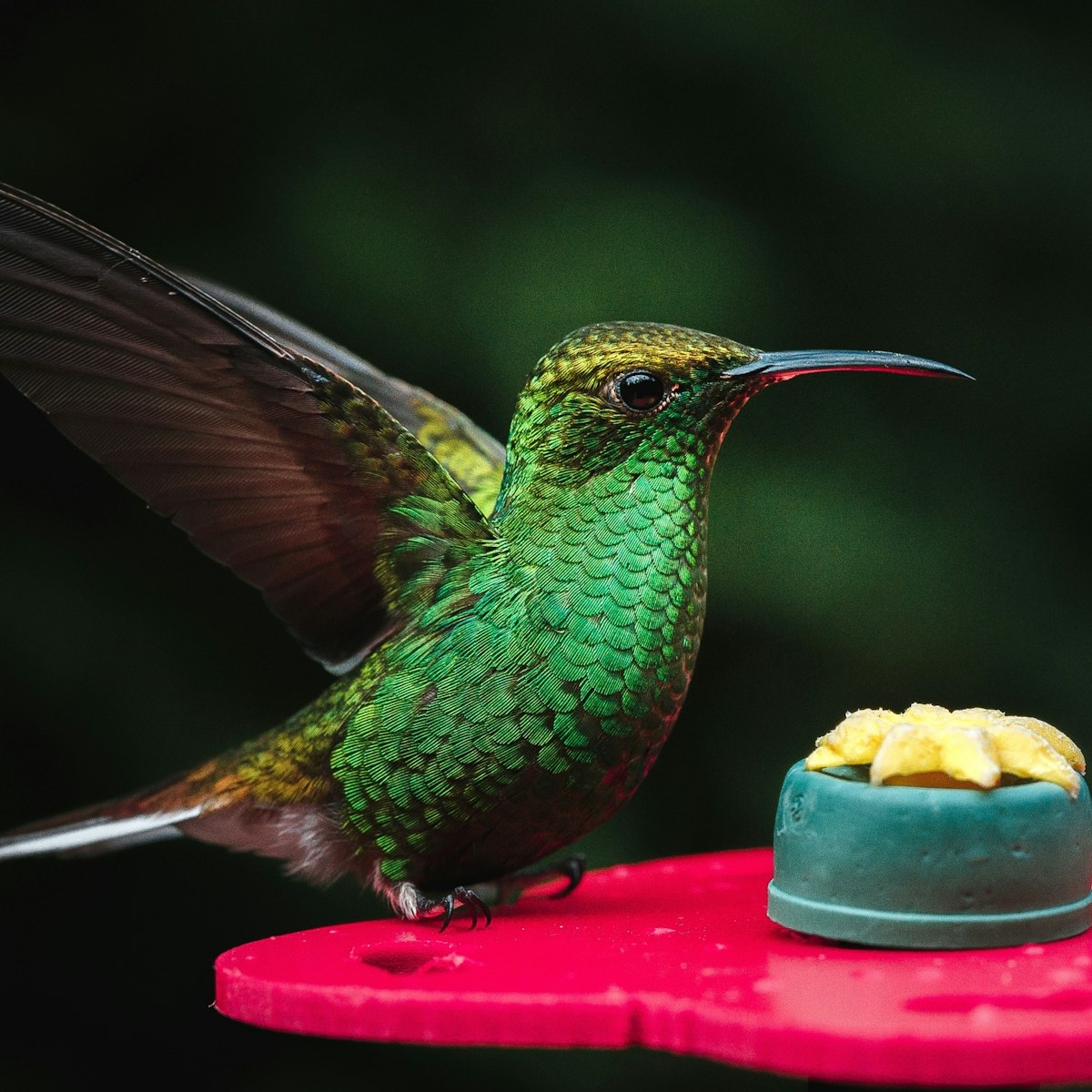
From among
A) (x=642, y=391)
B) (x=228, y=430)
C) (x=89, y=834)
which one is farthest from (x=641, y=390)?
(x=89, y=834)

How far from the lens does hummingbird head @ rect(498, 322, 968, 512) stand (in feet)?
5.95

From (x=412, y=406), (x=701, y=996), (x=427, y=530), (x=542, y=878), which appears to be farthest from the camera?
(x=412, y=406)

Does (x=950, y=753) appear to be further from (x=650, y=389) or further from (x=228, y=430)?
(x=228, y=430)

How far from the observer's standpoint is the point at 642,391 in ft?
5.99

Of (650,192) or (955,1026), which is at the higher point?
(650,192)

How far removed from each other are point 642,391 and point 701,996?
783 mm

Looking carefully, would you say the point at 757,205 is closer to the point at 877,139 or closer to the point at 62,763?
the point at 877,139

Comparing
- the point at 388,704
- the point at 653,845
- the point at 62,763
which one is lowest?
the point at 653,845

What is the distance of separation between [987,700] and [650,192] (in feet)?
3.90

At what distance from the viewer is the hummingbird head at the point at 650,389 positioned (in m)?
1.81

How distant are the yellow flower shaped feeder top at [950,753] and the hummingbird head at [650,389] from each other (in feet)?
1.40

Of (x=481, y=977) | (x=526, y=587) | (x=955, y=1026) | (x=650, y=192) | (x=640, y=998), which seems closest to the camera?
(x=955, y=1026)

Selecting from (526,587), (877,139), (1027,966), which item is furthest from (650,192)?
(1027,966)

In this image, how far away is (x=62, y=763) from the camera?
2.74m
